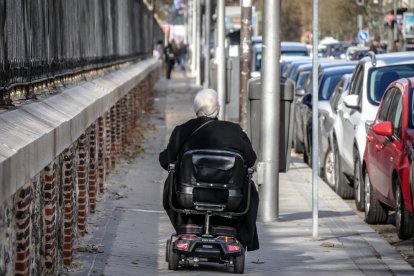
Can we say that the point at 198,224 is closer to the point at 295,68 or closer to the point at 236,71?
the point at 295,68

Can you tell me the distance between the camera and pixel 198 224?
10.9m

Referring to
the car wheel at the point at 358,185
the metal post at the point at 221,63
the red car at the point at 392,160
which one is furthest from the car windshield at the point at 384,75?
the metal post at the point at 221,63

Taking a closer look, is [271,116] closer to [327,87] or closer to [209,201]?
[209,201]

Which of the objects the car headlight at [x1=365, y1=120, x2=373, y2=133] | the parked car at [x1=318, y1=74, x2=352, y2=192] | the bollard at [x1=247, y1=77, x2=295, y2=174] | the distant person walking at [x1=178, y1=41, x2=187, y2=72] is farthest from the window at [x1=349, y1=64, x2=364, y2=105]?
the distant person walking at [x1=178, y1=41, x2=187, y2=72]

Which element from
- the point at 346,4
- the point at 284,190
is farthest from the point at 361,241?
the point at 346,4

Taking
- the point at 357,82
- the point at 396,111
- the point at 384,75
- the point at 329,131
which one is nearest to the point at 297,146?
the point at 329,131

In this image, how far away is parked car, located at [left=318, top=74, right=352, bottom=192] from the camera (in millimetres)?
19234

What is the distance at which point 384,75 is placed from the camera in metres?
17.6

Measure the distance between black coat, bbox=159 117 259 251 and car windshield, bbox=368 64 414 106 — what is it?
6.60m

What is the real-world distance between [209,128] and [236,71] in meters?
25.7

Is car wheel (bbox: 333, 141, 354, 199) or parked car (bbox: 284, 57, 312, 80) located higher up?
parked car (bbox: 284, 57, 312, 80)

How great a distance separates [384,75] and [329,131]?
212 centimetres

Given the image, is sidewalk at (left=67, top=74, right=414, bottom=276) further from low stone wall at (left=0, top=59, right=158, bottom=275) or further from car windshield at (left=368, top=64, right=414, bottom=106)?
car windshield at (left=368, top=64, right=414, bottom=106)

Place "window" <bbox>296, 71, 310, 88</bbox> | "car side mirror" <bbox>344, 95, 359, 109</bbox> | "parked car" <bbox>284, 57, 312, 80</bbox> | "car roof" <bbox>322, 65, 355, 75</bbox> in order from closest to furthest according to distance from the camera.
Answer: "car side mirror" <bbox>344, 95, 359, 109</bbox>
"car roof" <bbox>322, 65, 355, 75</bbox>
"window" <bbox>296, 71, 310, 88</bbox>
"parked car" <bbox>284, 57, 312, 80</bbox>
